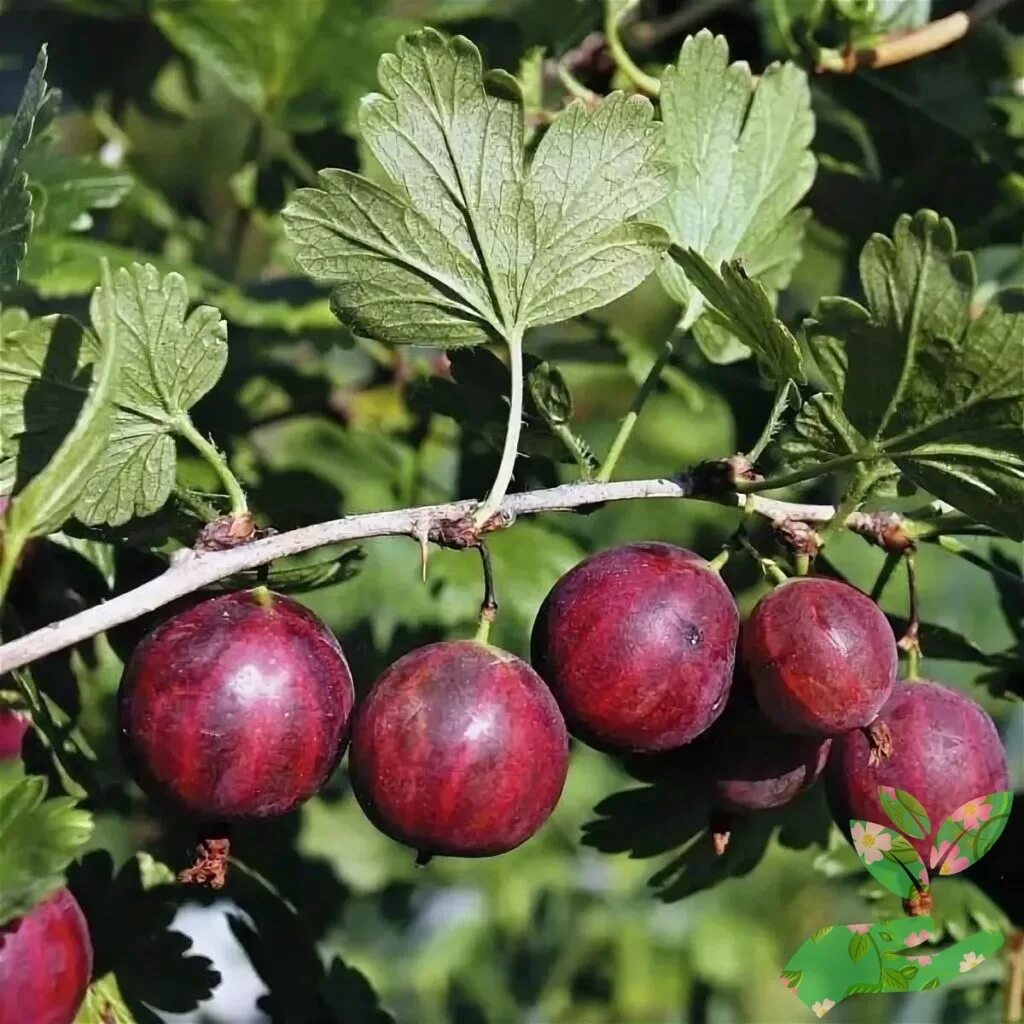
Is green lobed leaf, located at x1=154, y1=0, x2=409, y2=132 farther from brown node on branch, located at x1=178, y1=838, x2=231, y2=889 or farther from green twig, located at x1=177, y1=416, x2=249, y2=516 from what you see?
brown node on branch, located at x1=178, y1=838, x2=231, y2=889

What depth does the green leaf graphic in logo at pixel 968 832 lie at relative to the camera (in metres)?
0.89

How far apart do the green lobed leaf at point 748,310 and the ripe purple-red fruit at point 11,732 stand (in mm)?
570

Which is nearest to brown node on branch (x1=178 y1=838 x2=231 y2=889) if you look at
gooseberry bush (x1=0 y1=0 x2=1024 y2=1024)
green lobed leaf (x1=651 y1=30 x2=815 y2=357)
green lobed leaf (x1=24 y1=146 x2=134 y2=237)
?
→ gooseberry bush (x1=0 y1=0 x2=1024 y2=1024)

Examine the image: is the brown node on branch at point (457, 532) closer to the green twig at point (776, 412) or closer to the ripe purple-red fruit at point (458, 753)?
the ripe purple-red fruit at point (458, 753)

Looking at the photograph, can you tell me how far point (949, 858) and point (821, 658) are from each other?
204mm

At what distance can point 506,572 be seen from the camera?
1373mm

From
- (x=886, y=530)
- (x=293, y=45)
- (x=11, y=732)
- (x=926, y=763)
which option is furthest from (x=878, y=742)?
(x=293, y=45)

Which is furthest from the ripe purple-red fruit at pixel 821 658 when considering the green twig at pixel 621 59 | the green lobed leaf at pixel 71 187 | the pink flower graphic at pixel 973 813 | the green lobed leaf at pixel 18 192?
the green lobed leaf at pixel 71 187

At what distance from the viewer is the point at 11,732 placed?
3.34 feet

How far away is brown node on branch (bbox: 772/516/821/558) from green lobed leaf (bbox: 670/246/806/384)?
93 millimetres

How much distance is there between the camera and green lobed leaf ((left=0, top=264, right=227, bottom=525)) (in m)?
Answer: 0.84

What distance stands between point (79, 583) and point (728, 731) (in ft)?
1.71

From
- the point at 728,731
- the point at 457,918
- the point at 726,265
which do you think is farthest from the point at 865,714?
the point at 457,918

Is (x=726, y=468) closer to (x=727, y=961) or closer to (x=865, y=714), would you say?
(x=865, y=714)
